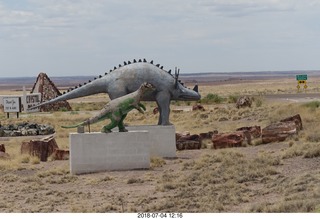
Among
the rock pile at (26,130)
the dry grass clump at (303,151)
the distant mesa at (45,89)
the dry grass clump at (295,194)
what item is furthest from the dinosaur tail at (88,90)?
the distant mesa at (45,89)

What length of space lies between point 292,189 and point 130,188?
388cm

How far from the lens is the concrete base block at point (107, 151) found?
1848 cm

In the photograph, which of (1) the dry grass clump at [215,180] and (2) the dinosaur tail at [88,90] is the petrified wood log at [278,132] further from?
(2) the dinosaur tail at [88,90]

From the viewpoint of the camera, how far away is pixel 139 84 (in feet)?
68.7

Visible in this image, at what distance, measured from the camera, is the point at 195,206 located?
13078 mm

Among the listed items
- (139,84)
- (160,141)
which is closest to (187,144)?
(160,141)

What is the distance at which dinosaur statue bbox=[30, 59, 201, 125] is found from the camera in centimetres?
2103

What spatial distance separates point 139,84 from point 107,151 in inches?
122

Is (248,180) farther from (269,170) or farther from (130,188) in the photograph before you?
(130,188)

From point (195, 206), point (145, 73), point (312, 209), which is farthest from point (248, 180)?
point (145, 73)

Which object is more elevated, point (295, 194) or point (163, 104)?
point (163, 104)

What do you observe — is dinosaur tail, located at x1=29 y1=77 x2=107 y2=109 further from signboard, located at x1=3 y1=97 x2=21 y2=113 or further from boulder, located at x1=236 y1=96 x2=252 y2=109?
signboard, located at x1=3 y1=97 x2=21 y2=113

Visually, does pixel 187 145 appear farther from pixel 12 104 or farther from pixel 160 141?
pixel 12 104

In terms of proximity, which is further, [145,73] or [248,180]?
[145,73]
